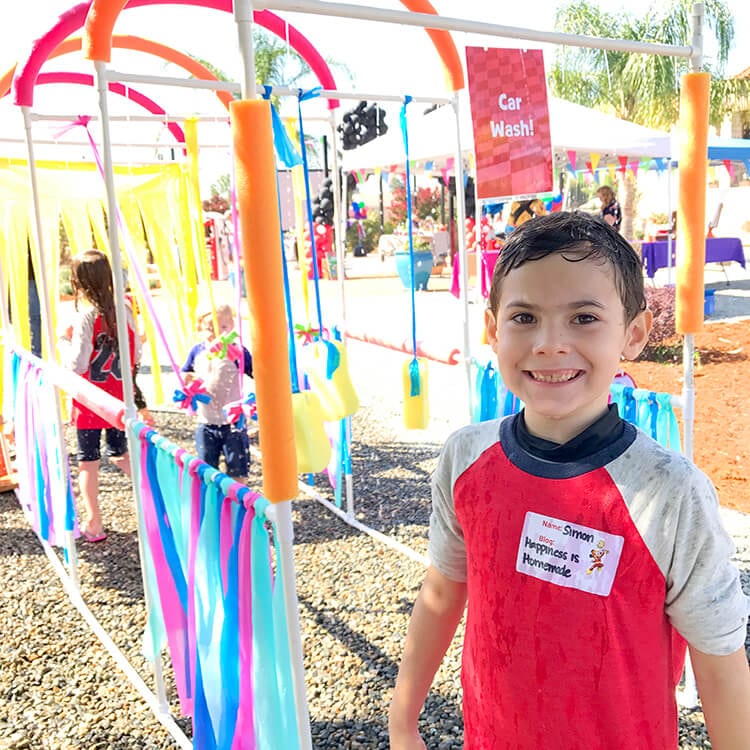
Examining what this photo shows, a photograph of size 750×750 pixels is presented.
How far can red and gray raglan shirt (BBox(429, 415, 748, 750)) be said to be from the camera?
3.48 feet

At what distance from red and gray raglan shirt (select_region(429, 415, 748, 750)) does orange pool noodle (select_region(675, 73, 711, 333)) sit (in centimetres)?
129

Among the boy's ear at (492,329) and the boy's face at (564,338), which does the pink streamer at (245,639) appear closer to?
the boy's ear at (492,329)

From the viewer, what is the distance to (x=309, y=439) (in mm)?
2533

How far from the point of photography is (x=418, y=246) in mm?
22453

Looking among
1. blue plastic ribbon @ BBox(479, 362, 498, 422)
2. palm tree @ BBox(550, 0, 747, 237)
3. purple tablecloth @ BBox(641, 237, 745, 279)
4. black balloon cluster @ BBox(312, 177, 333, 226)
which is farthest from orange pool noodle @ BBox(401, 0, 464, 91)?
palm tree @ BBox(550, 0, 747, 237)

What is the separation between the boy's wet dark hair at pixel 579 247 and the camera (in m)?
1.16

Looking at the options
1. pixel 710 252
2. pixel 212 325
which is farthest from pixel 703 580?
pixel 710 252

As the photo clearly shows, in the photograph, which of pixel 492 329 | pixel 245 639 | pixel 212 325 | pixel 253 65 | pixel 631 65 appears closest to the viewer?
pixel 492 329

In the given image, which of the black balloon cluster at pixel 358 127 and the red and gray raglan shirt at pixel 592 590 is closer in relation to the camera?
the red and gray raglan shirt at pixel 592 590

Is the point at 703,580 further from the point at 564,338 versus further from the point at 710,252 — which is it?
the point at 710,252

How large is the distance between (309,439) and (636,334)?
147 cm

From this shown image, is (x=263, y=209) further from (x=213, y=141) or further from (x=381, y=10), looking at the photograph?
(x=213, y=141)

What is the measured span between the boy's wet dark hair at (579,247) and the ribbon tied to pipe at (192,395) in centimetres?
295

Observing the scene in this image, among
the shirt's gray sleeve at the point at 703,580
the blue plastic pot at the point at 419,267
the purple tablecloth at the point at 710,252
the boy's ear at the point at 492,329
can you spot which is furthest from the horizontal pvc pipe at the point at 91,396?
the blue plastic pot at the point at 419,267
